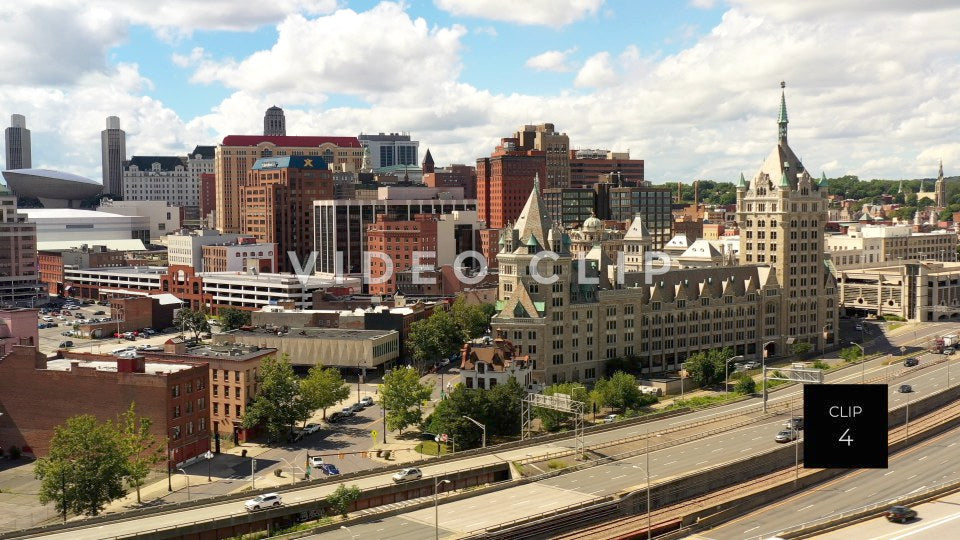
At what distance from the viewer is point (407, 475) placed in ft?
341

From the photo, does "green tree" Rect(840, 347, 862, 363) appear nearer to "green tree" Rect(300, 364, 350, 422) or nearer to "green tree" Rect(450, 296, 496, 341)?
"green tree" Rect(450, 296, 496, 341)

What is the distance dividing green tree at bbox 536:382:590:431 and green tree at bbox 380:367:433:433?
16108mm

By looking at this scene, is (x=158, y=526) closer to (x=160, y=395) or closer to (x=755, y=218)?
(x=160, y=395)

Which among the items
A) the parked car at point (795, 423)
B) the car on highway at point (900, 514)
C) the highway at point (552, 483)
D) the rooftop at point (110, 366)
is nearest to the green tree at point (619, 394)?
the highway at point (552, 483)

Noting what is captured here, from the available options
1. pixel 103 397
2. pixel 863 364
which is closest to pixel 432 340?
pixel 103 397

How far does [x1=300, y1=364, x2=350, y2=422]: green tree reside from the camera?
138375 millimetres

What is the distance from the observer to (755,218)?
197625 millimetres

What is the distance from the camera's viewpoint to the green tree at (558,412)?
134 m

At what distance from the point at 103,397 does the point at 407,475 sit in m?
42.5

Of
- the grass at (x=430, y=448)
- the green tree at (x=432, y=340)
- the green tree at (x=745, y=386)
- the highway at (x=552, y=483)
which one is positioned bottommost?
the grass at (x=430, y=448)

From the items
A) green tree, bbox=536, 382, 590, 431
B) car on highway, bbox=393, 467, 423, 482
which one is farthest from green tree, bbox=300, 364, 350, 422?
car on highway, bbox=393, 467, 423, 482

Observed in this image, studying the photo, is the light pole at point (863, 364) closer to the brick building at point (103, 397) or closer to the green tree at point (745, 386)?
the green tree at point (745, 386)

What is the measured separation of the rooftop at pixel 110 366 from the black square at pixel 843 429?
83667 millimetres

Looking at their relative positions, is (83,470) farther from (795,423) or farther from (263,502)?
(795,423)
